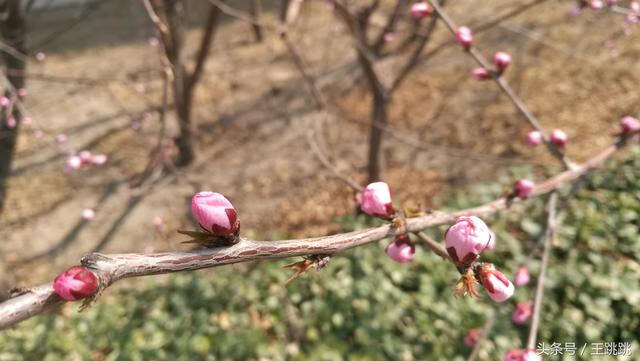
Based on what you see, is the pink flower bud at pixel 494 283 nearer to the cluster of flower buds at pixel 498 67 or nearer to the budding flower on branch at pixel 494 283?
the budding flower on branch at pixel 494 283

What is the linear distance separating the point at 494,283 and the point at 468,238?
0.12m

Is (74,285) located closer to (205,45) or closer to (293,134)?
(205,45)

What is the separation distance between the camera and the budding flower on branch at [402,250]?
110 cm

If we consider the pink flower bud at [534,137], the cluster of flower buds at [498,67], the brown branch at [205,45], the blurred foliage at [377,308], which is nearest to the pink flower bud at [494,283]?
the cluster of flower buds at [498,67]

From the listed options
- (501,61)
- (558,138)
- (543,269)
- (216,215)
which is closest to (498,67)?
(501,61)

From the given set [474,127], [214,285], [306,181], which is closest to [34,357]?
[214,285]

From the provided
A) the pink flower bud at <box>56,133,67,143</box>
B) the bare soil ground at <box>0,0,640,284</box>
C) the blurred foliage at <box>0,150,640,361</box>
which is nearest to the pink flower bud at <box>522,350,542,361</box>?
the blurred foliage at <box>0,150,640,361</box>

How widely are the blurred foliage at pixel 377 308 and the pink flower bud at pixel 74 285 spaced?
1.94 m

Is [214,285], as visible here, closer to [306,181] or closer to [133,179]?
[306,181]

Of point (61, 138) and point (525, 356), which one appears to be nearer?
point (525, 356)

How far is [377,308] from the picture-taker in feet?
8.49

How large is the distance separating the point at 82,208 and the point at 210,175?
3.89ft

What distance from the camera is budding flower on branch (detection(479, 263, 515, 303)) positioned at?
2.92ft

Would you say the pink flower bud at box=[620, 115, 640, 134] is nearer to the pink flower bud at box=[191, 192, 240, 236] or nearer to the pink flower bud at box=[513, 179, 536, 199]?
the pink flower bud at box=[513, 179, 536, 199]
